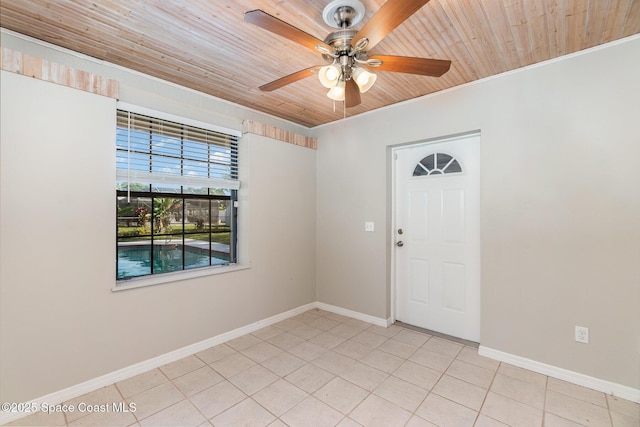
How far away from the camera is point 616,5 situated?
66.3 inches

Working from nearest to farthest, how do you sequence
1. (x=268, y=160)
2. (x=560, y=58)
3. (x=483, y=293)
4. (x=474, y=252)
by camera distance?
(x=560, y=58) → (x=483, y=293) → (x=474, y=252) → (x=268, y=160)

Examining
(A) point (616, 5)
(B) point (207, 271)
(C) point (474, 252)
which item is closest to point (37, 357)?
(B) point (207, 271)

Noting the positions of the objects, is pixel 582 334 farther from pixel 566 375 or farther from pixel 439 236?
pixel 439 236

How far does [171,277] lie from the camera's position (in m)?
2.61

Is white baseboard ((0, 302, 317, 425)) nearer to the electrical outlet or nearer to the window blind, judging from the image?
the window blind

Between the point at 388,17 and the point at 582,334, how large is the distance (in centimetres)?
265

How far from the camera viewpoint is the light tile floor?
1834mm

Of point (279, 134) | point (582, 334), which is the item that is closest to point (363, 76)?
point (279, 134)

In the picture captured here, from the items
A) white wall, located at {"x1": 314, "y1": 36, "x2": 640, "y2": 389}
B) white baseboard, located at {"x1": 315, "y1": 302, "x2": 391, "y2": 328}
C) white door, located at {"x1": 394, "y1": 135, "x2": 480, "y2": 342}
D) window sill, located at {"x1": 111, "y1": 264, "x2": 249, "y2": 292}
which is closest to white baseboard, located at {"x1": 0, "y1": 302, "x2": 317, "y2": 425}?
window sill, located at {"x1": 111, "y1": 264, "x2": 249, "y2": 292}

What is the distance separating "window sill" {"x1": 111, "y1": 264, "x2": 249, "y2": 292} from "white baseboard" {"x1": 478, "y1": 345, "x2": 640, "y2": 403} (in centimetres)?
256

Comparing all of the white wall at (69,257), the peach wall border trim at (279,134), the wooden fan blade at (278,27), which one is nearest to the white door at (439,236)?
the peach wall border trim at (279,134)

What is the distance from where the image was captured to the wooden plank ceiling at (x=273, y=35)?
170 cm

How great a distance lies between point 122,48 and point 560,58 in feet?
11.0

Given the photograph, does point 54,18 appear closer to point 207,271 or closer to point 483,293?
point 207,271
